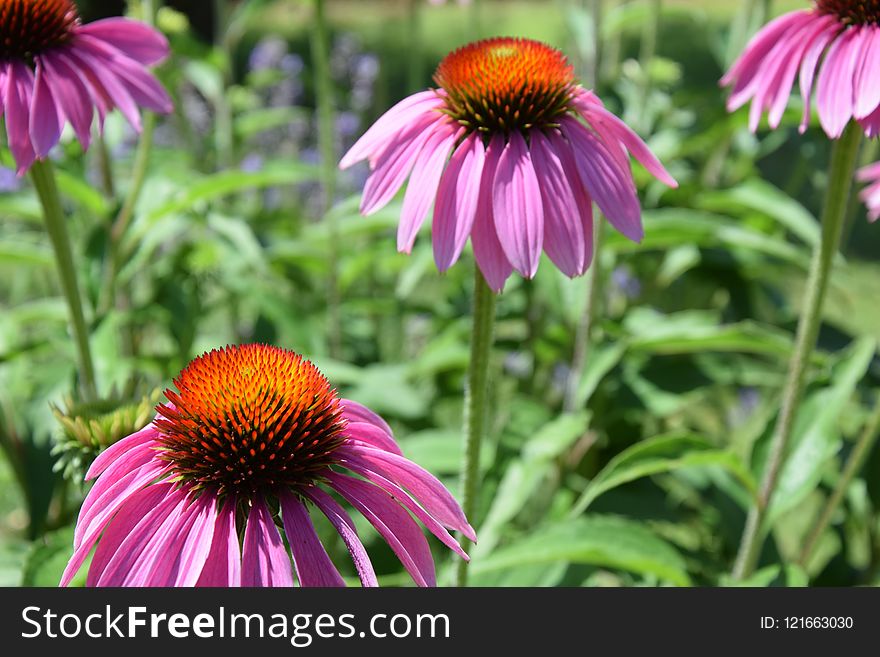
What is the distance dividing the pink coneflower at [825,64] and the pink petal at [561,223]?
28 centimetres

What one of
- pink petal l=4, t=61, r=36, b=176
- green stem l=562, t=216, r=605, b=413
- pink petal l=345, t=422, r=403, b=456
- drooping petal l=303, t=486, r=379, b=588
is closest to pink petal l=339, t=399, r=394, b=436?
pink petal l=345, t=422, r=403, b=456

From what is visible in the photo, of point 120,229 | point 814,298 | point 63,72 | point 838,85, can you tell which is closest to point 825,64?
point 838,85

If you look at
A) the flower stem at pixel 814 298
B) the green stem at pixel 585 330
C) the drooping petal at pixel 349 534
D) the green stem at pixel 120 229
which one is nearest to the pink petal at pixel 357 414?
the drooping petal at pixel 349 534

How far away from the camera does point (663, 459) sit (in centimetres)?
106

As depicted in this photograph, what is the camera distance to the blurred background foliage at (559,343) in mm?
1174

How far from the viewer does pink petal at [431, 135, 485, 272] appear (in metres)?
0.74

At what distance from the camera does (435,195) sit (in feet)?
2.56

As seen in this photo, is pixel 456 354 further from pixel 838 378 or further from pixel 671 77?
pixel 671 77

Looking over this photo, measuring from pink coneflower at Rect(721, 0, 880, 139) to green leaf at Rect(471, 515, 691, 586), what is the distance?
19.1 inches

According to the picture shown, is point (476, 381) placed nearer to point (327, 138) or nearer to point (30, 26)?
point (30, 26)

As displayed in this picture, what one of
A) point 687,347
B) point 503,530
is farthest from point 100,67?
point 687,347

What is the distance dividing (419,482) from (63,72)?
60cm

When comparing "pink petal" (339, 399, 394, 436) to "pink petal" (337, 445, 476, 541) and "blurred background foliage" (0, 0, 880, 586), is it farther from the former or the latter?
"blurred background foliage" (0, 0, 880, 586)

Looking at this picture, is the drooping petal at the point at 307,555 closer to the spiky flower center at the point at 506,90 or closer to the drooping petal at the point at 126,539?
the drooping petal at the point at 126,539
